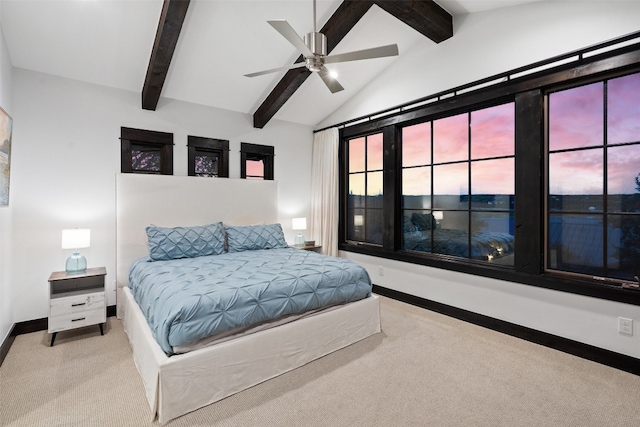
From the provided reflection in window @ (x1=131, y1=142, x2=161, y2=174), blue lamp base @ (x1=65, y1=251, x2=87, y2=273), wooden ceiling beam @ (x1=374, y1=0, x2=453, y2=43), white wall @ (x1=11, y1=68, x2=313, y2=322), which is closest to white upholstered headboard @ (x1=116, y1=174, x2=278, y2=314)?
white wall @ (x1=11, y1=68, x2=313, y2=322)

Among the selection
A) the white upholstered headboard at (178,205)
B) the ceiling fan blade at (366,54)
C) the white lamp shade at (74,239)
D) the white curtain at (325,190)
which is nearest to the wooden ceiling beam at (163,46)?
the white upholstered headboard at (178,205)

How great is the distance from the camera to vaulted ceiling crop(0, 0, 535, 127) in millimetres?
2668

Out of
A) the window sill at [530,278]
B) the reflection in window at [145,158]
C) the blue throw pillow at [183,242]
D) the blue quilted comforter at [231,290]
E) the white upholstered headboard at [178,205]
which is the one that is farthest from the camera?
the reflection in window at [145,158]

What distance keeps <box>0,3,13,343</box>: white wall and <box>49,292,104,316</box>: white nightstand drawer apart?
1.13 feet

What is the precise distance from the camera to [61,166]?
10.5 feet

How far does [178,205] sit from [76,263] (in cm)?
120

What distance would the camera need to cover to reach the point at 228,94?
4.04m

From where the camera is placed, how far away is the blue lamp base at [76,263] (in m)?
3.02

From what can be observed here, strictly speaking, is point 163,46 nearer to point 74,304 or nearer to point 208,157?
point 208,157

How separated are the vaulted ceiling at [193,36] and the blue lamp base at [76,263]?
1856mm

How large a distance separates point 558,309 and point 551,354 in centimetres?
38

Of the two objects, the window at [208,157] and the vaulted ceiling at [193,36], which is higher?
the vaulted ceiling at [193,36]

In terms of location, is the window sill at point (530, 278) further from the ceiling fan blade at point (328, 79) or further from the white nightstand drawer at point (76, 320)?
the white nightstand drawer at point (76, 320)

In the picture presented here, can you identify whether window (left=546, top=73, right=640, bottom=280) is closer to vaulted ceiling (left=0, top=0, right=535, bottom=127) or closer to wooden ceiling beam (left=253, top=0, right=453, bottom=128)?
vaulted ceiling (left=0, top=0, right=535, bottom=127)
